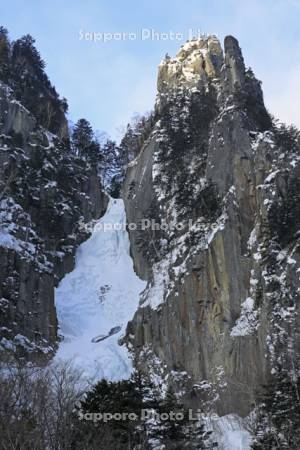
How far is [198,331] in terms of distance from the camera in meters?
37.1

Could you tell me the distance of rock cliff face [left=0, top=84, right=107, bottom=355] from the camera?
43.2 metres

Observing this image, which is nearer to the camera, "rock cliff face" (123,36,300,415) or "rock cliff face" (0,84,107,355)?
"rock cliff face" (123,36,300,415)

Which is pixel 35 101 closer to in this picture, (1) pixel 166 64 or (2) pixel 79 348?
(1) pixel 166 64

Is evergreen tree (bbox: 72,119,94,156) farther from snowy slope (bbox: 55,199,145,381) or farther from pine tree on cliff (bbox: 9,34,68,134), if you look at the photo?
snowy slope (bbox: 55,199,145,381)

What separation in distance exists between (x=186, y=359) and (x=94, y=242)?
25581mm

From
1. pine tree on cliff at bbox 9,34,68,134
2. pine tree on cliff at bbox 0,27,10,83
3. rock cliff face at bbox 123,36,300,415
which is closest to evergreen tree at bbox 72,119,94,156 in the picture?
pine tree on cliff at bbox 9,34,68,134

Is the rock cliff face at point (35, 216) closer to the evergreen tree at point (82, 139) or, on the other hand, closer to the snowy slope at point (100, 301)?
the snowy slope at point (100, 301)

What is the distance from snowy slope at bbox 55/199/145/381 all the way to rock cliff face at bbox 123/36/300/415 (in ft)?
6.01

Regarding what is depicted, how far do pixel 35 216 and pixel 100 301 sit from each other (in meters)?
10.6

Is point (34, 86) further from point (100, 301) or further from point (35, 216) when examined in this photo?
point (100, 301)

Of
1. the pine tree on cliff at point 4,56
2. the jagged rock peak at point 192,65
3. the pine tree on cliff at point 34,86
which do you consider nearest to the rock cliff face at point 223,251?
the jagged rock peak at point 192,65

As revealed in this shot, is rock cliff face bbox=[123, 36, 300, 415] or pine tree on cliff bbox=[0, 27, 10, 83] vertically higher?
pine tree on cliff bbox=[0, 27, 10, 83]

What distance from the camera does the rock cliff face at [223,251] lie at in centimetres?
3306

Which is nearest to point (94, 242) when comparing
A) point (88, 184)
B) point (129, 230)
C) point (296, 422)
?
point (129, 230)
